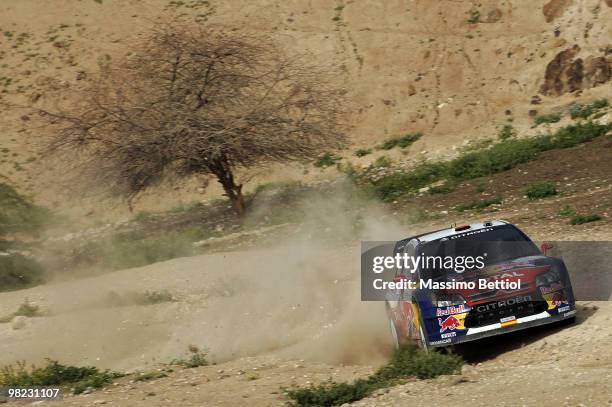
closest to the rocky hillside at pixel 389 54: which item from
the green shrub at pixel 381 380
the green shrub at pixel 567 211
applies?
the green shrub at pixel 567 211

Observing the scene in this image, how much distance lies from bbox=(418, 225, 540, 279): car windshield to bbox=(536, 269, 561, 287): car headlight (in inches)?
25.2

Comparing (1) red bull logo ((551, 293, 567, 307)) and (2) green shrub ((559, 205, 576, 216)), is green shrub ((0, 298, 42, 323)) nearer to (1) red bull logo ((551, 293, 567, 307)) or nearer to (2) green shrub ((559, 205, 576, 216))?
(1) red bull logo ((551, 293, 567, 307))

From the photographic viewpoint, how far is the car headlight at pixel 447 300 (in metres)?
9.75

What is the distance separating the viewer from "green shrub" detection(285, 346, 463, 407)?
878cm

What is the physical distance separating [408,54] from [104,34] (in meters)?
13.8

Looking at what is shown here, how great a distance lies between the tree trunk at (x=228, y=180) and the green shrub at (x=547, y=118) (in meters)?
10.1

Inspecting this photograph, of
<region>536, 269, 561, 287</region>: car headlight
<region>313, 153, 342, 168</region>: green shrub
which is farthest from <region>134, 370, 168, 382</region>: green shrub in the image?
<region>313, 153, 342, 168</region>: green shrub

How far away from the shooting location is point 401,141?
30.4 m

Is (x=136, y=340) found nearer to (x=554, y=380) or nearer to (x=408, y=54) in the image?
(x=554, y=380)

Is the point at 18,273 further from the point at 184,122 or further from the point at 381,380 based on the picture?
the point at 381,380

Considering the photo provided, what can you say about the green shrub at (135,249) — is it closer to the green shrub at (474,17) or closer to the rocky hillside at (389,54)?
the rocky hillside at (389,54)

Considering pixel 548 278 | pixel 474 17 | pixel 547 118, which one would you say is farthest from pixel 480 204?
pixel 474 17

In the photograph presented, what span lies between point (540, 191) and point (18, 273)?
12155 mm

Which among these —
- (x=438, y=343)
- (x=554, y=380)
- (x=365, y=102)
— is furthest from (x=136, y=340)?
(x=365, y=102)
